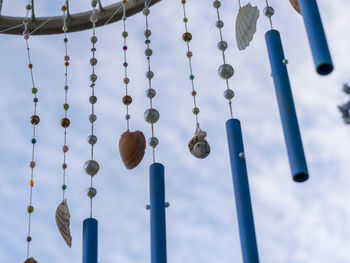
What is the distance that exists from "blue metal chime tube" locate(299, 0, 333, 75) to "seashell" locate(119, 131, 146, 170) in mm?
1712

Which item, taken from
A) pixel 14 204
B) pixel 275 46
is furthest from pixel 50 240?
pixel 275 46

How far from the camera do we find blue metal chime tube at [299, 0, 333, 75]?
128 inches

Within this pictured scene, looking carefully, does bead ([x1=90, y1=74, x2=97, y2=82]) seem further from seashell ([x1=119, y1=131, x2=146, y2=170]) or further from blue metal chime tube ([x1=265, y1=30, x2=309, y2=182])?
blue metal chime tube ([x1=265, y1=30, x2=309, y2=182])

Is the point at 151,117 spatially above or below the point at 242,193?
above

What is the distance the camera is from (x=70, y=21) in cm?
631

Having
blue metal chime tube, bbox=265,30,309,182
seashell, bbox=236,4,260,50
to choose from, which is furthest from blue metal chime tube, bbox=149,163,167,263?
seashell, bbox=236,4,260,50

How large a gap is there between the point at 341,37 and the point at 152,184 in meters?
2.72

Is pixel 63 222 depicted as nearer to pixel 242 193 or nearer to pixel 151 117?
pixel 151 117

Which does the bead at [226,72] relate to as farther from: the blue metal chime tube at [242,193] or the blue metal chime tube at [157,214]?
the blue metal chime tube at [157,214]

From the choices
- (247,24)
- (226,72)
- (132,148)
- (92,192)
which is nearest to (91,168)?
(92,192)

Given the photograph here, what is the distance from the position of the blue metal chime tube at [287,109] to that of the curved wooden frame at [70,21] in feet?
7.95

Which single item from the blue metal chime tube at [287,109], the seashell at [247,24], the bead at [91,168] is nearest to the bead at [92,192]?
the bead at [91,168]

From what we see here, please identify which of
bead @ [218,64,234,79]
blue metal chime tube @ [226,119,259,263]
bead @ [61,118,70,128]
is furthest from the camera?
bead @ [61,118,70,128]

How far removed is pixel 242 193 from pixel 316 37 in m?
1.02
